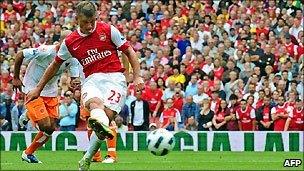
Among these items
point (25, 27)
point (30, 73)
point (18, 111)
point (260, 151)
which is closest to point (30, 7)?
point (25, 27)

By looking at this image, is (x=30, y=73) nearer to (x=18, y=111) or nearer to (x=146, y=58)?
(x=18, y=111)

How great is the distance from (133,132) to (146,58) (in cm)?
420

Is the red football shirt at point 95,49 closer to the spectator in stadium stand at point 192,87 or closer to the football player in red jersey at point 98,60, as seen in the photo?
the football player in red jersey at point 98,60

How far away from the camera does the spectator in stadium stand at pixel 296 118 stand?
26750 mm

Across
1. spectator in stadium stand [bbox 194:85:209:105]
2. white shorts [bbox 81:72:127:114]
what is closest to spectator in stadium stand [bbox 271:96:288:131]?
spectator in stadium stand [bbox 194:85:209:105]

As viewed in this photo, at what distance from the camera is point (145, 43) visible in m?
31.1

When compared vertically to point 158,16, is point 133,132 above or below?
below

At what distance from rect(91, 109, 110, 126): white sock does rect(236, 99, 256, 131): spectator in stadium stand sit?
507 inches

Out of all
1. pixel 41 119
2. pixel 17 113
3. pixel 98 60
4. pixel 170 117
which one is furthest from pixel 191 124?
pixel 98 60

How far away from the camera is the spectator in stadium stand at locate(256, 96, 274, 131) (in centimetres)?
2717

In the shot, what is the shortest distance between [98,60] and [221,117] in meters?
12.0

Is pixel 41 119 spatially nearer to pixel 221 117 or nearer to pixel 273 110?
pixel 221 117

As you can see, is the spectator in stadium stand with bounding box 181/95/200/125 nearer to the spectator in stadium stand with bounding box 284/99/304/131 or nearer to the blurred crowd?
the blurred crowd

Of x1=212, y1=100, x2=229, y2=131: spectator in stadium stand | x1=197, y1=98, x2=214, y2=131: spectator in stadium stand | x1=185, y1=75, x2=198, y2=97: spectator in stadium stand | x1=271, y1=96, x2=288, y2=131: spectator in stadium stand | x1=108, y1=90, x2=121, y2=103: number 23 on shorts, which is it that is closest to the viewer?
x1=108, y1=90, x2=121, y2=103: number 23 on shorts
